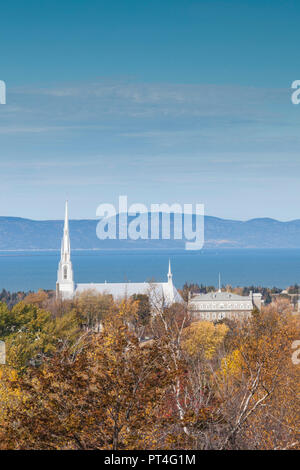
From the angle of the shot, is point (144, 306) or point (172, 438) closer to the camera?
point (172, 438)

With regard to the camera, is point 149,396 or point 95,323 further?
point 95,323

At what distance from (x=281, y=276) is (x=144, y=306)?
13379 centimetres

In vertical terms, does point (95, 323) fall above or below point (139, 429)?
below

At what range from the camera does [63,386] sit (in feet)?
33.0

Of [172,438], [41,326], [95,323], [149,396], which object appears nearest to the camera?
[172,438]
